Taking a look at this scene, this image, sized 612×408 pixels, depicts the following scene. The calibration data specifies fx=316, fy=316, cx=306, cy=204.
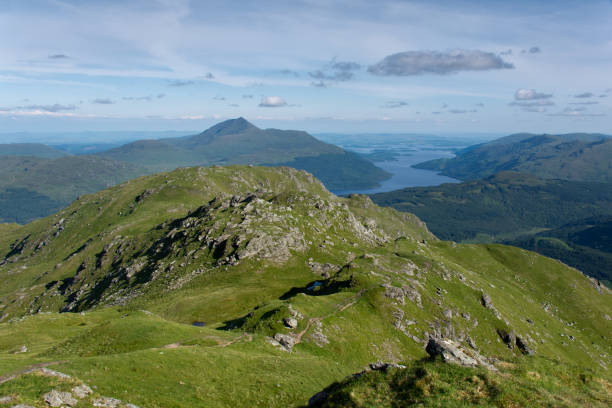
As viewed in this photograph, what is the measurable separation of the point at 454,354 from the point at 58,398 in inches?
1310

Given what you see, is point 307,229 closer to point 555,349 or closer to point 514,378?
point 555,349

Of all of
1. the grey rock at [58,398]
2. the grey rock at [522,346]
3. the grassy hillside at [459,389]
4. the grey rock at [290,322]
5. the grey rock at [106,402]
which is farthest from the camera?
the grey rock at [522,346]

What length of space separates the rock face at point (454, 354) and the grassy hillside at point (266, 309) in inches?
184

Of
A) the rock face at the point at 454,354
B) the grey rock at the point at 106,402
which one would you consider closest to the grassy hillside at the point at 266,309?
the grey rock at the point at 106,402

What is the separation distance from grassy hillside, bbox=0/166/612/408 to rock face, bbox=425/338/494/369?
467 cm

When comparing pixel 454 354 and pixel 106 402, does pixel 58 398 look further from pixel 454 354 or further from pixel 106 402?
pixel 454 354

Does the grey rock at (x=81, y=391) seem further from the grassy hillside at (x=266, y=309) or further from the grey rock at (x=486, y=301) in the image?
the grey rock at (x=486, y=301)

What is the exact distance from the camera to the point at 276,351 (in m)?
48.5

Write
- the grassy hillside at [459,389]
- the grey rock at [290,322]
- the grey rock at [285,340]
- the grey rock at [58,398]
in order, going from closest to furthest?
the grassy hillside at [459,389]
the grey rock at [58,398]
the grey rock at [285,340]
the grey rock at [290,322]

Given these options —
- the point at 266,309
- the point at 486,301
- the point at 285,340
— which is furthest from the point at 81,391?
the point at 486,301

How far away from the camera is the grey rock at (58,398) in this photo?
24.3m

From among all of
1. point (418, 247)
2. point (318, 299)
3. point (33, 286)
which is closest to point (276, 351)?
point (318, 299)

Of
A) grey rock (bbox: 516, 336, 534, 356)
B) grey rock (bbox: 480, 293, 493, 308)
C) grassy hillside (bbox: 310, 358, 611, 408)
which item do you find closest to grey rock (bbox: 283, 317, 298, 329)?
grassy hillside (bbox: 310, 358, 611, 408)

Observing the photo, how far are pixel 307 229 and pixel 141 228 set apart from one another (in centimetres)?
11863
